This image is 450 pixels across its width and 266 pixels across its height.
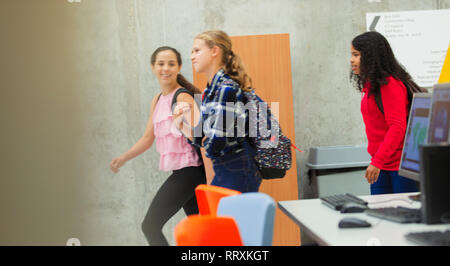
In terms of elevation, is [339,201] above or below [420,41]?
below

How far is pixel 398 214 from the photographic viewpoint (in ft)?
5.40

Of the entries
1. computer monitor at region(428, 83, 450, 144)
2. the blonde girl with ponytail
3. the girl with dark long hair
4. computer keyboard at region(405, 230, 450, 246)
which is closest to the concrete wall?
the girl with dark long hair

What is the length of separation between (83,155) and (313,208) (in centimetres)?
272

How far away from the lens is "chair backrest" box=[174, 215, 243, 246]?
116 cm

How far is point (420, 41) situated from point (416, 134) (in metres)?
2.54

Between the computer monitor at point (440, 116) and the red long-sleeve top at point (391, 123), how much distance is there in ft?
2.28

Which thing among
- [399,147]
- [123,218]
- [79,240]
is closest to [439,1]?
[399,147]

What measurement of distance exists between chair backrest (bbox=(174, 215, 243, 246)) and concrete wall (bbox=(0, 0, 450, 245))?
289 centimetres

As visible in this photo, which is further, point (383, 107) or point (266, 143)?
point (383, 107)

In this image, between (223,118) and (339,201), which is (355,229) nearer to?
(339,201)

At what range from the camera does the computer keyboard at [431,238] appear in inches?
51.0

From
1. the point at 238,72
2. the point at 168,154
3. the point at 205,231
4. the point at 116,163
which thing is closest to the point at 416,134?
the point at 238,72

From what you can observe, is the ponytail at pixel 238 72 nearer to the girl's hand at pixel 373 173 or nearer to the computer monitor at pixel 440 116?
the girl's hand at pixel 373 173

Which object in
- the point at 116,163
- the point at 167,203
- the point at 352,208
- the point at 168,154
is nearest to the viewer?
the point at 352,208
